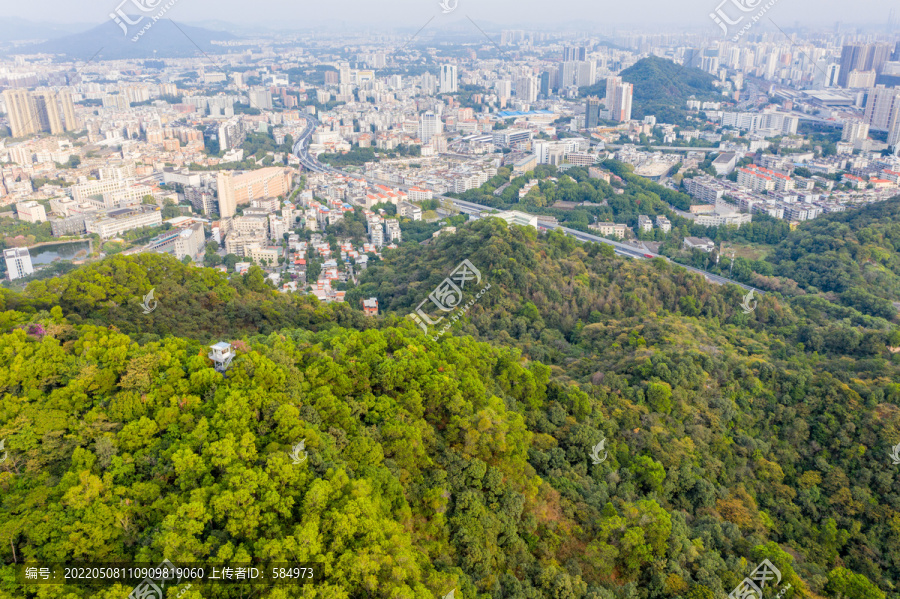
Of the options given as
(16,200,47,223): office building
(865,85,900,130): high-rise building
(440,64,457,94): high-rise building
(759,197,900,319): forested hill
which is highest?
(440,64,457,94): high-rise building

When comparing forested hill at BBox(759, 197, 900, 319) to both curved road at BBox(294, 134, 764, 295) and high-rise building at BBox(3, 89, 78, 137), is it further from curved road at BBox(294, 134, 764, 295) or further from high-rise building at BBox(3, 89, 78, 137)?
high-rise building at BBox(3, 89, 78, 137)

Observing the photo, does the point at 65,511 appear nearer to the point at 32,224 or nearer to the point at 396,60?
the point at 32,224

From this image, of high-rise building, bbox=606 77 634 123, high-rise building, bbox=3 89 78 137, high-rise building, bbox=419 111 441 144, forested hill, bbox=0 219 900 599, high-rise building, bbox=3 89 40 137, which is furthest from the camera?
high-rise building, bbox=606 77 634 123

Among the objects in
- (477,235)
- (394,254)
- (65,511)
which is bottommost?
(394,254)

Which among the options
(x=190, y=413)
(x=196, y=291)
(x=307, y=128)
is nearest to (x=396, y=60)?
(x=307, y=128)

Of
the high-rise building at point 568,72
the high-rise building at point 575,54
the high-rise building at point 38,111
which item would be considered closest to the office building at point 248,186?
the high-rise building at point 38,111

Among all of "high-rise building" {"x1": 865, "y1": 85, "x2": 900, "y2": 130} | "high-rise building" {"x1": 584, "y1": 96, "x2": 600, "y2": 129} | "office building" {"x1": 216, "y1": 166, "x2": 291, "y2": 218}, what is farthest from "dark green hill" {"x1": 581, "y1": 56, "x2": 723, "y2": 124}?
"office building" {"x1": 216, "y1": 166, "x2": 291, "y2": 218}
